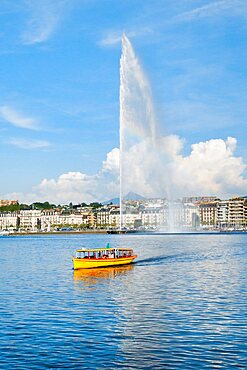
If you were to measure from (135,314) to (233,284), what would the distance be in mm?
12984

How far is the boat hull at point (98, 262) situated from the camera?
5188 cm

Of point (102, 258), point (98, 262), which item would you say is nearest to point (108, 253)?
point (102, 258)

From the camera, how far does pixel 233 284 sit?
38844 millimetres

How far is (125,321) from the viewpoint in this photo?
85.4 ft

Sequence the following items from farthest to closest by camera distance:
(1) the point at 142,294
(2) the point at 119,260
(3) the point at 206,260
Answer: (3) the point at 206,260
(2) the point at 119,260
(1) the point at 142,294

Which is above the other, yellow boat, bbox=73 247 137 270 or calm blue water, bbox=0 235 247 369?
yellow boat, bbox=73 247 137 270

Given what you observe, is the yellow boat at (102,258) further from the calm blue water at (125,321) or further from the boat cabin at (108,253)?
the calm blue water at (125,321)

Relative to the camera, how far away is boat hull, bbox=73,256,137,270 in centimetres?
5188

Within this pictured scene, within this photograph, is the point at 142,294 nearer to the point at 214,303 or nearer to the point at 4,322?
the point at 214,303

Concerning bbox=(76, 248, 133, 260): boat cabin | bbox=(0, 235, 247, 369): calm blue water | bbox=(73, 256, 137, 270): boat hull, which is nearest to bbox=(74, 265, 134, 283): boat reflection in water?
bbox=(0, 235, 247, 369): calm blue water

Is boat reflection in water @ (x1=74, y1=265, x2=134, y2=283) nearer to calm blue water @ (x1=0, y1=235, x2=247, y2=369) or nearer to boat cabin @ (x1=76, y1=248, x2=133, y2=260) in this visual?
calm blue water @ (x1=0, y1=235, x2=247, y2=369)

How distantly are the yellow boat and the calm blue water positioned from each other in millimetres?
5980

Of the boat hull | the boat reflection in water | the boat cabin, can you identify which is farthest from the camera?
the boat cabin

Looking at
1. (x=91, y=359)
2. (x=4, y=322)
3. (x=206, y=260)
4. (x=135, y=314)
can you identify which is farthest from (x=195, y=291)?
(x=206, y=260)
